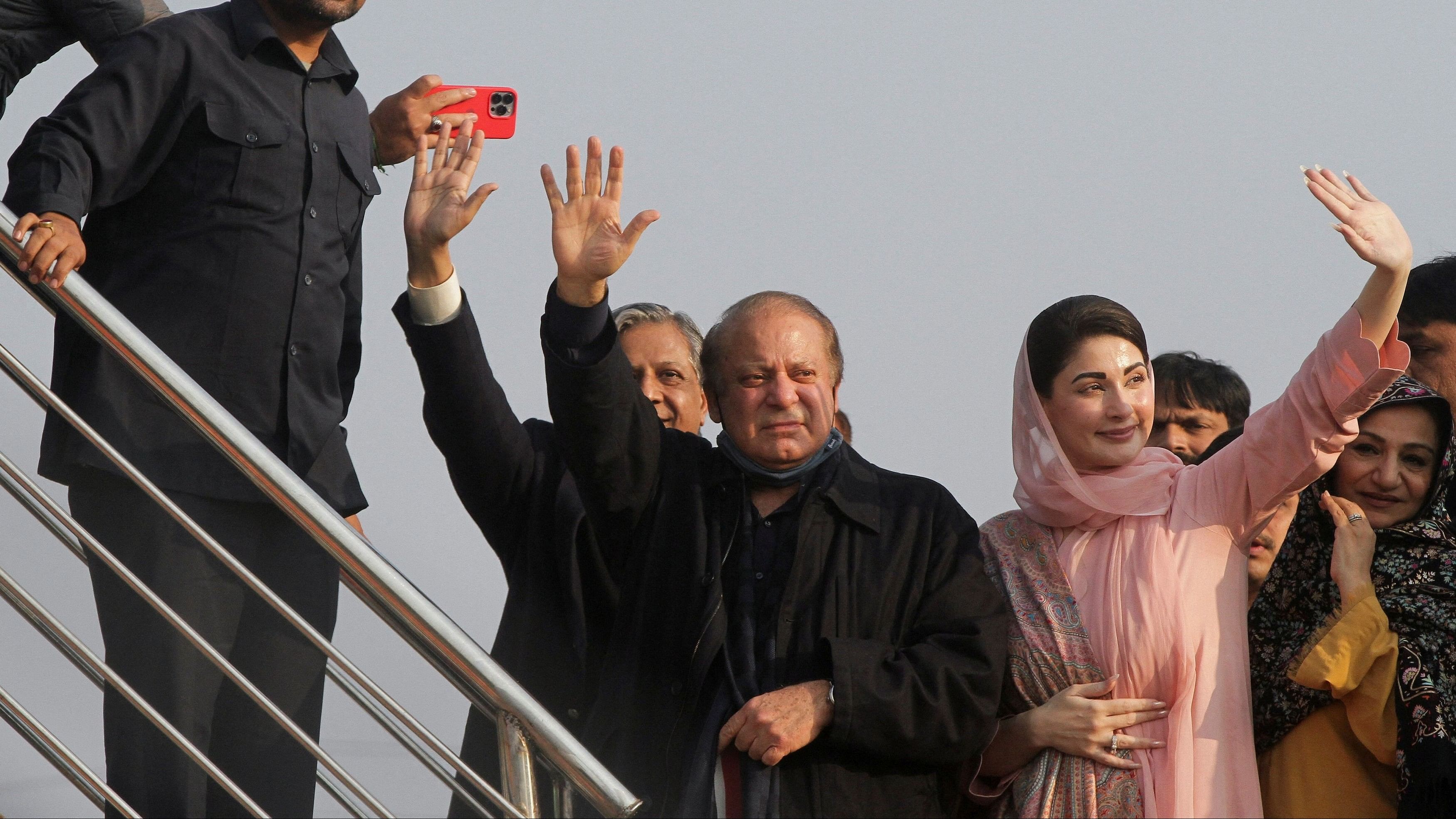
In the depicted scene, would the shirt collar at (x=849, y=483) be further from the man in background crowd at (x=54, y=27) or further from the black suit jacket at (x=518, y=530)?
the man in background crowd at (x=54, y=27)

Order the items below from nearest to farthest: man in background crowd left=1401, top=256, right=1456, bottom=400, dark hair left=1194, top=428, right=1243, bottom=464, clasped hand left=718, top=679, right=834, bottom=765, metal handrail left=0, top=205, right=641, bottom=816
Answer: metal handrail left=0, top=205, right=641, bottom=816 → clasped hand left=718, top=679, right=834, bottom=765 → man in background crowd left=1401, top=256, right=1456, bottom=400 → dark hair left=1194, top=428, right=1243, bottom=464

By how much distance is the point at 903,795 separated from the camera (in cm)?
313

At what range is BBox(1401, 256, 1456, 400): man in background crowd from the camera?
3736 millimetres

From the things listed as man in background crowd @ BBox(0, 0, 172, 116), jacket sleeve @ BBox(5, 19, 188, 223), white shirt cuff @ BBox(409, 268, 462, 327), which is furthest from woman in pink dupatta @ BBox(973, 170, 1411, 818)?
man in background crowd @ BBox(0, 0, 172, 116)

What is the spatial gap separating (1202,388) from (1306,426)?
4.81 feet

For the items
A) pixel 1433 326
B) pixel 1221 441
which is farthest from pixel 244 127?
pixel 1433 326

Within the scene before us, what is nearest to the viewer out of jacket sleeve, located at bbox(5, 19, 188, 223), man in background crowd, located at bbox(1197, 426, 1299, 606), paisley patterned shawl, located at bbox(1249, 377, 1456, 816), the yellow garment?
jacket sleeve, located at bbox(5, 19, 188, 223)

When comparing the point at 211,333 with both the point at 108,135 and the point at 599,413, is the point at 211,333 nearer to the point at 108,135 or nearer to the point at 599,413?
the point at 108,135

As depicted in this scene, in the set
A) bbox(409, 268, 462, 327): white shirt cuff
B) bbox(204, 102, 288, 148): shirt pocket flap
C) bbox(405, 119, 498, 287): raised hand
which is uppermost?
bbox(204, 102, 288, 148): shirt pocket flap

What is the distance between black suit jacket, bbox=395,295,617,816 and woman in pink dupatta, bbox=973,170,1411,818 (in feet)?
3.00

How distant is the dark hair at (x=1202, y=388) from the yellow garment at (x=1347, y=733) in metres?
1.32

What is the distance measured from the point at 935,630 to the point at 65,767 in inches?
65.7

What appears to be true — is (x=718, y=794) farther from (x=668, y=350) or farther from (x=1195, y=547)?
(x=668, y=350)

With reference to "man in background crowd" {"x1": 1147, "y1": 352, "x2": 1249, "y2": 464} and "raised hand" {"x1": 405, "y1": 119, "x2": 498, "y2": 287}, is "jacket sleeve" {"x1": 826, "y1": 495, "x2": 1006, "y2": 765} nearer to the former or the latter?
"raised hand" {"x1": 405, "y1": 119, "x2": 498, "y2": 287}
